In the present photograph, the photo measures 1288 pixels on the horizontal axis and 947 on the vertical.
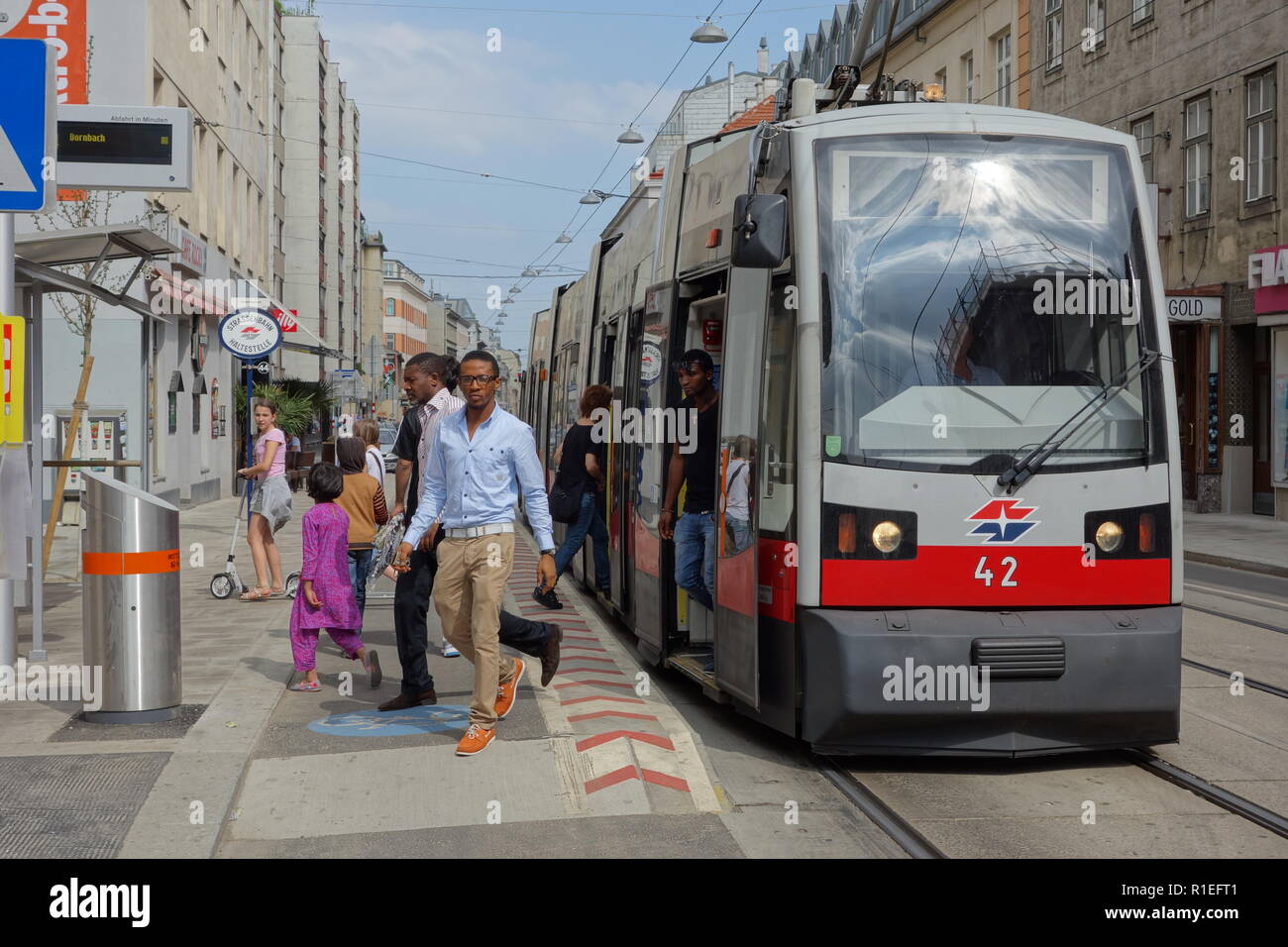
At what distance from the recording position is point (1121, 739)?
6.65 metres

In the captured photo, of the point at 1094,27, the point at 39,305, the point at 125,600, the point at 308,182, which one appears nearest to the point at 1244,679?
the point at 125,600

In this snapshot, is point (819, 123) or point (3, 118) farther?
point (3, 118)

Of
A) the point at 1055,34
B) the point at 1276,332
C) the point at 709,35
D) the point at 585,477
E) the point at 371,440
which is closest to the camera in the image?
the point at 371,440

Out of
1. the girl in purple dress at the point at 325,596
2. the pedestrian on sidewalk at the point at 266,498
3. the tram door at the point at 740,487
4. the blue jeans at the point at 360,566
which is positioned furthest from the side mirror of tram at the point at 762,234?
the pedestrian on sidewalk at the point at 266,498

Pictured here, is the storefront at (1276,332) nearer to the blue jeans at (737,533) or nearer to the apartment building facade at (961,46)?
the apartment building facade at (961,46)

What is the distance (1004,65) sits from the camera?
3506cm

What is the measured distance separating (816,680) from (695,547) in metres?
2.08

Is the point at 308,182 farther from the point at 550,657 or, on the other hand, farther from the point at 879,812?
the point at 879,812

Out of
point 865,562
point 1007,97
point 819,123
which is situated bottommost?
point 865,562

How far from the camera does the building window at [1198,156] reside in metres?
26.0

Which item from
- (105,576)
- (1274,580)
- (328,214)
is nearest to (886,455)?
(105,576)

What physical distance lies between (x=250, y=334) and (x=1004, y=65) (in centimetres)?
2431

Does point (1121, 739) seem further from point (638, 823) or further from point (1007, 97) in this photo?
point (1007, 97)

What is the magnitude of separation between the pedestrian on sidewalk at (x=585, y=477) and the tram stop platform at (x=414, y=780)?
3.80m
